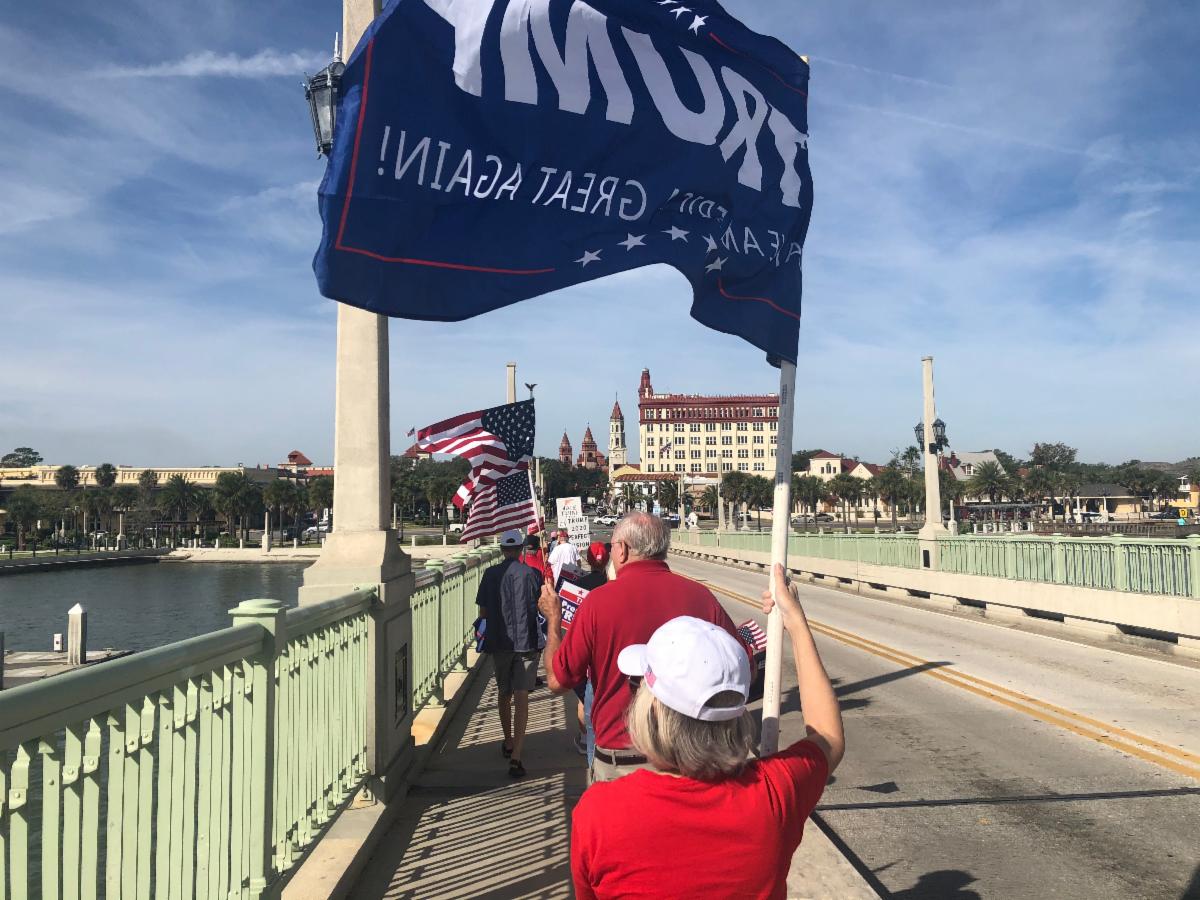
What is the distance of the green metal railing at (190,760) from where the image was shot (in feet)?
7.97

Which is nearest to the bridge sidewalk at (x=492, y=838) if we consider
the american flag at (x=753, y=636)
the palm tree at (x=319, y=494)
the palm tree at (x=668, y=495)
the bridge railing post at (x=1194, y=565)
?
the american flag at (x=753, y=636)

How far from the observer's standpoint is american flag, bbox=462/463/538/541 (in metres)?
13.7

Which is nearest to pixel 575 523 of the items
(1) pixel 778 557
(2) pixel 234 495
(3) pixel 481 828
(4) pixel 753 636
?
(3) pixel 481 828

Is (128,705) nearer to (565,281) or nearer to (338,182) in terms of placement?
(338,182)

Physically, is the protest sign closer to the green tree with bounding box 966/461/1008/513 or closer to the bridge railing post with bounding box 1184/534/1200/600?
the bridge railing post with bounding box 1184/534/1200/600

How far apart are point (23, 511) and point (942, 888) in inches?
5387

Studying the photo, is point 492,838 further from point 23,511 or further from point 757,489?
point 23,511

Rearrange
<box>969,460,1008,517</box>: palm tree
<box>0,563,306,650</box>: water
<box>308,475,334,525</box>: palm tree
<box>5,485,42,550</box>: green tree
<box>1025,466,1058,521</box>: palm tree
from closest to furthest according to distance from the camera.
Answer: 1. <box>0,563,306,650</box>: water
2. <box>5,485,42,550</box>: green tree
3. <box>308,475,334,525</box>: palm tree
4. <box>1025,466,1058,521</box>: palm tree
5. <box>969,460,1008,517</box>: palm tree

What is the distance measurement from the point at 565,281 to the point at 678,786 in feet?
10.3

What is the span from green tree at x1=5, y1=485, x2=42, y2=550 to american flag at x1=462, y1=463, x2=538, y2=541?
124 m

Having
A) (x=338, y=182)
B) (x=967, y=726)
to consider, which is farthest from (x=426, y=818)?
(x=967, y=726)

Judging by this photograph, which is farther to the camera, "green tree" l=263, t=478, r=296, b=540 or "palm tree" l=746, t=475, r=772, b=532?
"palm tree" l=746, t=475, r=772, b=532

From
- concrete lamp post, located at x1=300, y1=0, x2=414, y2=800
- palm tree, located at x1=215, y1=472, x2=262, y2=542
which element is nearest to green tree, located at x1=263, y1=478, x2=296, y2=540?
palm tree, located at x1=215, y1=472, x2=262, y2=542

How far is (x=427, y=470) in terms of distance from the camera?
18412 centimetres
